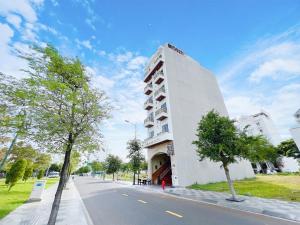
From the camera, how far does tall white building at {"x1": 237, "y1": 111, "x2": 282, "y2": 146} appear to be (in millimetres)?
59500

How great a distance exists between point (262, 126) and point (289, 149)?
22070mm

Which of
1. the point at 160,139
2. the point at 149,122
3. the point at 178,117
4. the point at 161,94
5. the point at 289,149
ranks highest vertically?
the point at 161,94

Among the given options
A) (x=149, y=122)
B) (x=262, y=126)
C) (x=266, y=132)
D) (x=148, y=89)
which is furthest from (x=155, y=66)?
(x=266, y=132)

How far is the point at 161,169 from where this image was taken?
1119 inches

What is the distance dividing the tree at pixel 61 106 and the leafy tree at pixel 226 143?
8899 mm

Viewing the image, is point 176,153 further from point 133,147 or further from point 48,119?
point 48,119

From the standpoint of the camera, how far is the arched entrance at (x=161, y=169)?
27828mm

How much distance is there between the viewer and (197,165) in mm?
24078

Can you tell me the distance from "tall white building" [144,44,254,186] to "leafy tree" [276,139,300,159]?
54.2 feet

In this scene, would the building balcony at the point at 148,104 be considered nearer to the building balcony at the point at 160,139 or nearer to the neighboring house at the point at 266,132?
the building balcony at the point at 160,139

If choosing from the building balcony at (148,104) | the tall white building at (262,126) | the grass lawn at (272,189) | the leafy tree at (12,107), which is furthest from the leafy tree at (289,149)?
the leafy tree at (12,107)

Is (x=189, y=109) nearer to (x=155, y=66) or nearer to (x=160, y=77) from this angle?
(x=160, y=77)

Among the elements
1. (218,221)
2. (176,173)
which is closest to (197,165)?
(176,173)

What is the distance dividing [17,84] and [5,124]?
1377 mm
